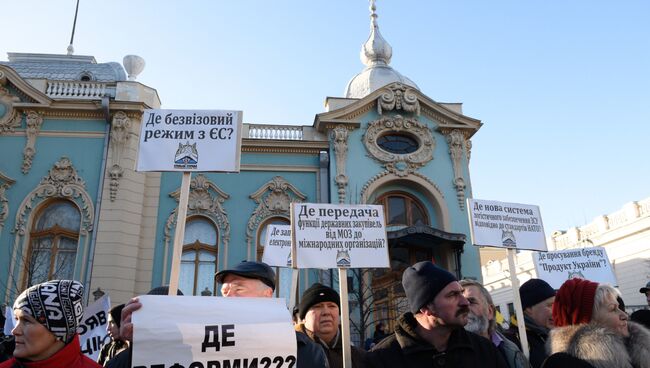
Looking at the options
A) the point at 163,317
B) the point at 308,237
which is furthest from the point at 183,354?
the point at 308,237

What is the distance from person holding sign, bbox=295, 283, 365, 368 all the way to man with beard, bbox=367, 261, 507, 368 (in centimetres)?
131

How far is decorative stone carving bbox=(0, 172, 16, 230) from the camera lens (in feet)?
49.1

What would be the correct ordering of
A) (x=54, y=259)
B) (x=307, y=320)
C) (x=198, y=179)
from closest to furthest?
(x=307, y=320) → (x=54, y=259) → (x=198, y=179)

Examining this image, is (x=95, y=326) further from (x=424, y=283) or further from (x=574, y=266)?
(x=574, y=266)

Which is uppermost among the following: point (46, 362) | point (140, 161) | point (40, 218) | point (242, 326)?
point (40, 218)

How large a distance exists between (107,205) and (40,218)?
2.25 m

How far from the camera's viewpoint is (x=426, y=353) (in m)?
3.20

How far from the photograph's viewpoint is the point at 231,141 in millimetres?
5578

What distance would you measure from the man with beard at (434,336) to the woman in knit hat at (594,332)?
1.64 feet

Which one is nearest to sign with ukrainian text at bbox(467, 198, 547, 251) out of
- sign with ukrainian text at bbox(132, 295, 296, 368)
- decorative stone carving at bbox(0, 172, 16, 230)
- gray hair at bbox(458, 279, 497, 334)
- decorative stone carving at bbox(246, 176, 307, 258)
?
gray hair at bbox(458, 279, 497, 334)

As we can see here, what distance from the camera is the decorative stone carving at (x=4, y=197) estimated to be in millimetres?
14969

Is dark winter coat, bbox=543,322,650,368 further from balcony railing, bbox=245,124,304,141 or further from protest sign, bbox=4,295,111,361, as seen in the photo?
balcony railing, bbox=245,124,304,141

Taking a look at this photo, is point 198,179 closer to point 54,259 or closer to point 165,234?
point 165,234

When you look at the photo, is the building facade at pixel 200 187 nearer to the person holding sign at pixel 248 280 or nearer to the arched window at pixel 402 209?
the arched window at pixel 402 209
